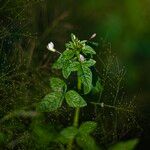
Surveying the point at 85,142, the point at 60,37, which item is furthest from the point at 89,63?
the point at 60,37

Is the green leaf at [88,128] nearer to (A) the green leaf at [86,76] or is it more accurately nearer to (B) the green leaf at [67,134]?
(B) the green leaf at [67,134]

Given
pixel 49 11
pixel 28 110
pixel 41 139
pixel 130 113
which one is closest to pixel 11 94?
pixel 28 110

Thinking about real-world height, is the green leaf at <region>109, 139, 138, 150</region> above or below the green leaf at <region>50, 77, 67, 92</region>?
below

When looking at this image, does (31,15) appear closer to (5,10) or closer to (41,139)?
(5,10)

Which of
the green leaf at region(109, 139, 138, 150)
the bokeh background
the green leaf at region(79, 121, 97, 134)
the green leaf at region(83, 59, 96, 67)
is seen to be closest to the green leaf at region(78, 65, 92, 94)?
the green leaf at region(83, 59, 96, 67)

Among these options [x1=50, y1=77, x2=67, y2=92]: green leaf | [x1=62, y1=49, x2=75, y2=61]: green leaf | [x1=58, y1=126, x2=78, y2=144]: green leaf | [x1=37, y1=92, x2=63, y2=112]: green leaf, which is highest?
[x1=62, y1=49, x2=75, y2=61]: green leaf

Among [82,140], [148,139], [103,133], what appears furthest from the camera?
[148,139]

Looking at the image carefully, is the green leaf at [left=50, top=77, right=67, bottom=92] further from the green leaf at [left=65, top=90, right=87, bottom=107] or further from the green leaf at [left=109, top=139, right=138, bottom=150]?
the green leaf at [left=109, top=139, right=138, bottom=150]
